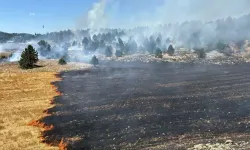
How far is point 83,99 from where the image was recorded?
222 feet

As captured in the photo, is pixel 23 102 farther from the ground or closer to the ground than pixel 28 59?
closer to the ground

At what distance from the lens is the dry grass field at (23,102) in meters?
43.4

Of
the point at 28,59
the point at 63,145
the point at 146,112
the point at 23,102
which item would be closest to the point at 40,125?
the point at 63,145

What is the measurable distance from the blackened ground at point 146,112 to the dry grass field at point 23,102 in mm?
2555

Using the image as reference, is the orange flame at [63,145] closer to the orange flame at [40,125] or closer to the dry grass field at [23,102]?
the dry grass field at [23,102]

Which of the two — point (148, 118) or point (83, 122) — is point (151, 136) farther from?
point (83, 122)

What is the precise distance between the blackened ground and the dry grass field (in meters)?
2.56

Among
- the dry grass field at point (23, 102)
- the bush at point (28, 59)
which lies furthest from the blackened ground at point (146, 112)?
the bush at point (28, 59)

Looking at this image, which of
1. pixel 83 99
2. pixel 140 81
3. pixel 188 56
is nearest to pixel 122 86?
pixel 140 81

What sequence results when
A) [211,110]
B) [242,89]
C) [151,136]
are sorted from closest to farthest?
1. [151,136]
2. [211,110]
3. [242,89]

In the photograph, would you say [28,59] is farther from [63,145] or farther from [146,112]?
[63,145]

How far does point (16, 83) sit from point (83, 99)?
27.9m

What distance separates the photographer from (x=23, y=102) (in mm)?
64938

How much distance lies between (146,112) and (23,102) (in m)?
26.1
